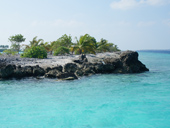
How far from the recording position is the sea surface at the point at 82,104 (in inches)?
320

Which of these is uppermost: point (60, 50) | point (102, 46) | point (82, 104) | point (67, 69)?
point (102, 46)

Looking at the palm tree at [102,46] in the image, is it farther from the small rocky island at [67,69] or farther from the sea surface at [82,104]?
the sea surface at [82,104]

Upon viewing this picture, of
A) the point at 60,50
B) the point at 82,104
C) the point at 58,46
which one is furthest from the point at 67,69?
the point at 58,46

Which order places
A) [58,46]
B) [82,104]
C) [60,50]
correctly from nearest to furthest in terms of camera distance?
[82,104], [60,50], [58,46]

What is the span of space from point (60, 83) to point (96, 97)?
4295 mm

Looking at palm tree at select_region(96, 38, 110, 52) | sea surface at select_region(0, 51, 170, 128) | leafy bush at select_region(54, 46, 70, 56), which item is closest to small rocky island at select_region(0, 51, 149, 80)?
sea surface at select_region(0, 51, 170, 128)

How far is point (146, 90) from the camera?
530 inches

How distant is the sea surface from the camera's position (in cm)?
814

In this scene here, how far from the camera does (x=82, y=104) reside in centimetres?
1024

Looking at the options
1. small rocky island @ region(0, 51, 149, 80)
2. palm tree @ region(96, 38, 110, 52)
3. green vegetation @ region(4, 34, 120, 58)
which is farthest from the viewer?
palm tree @ region(96, 38, 110, 52)

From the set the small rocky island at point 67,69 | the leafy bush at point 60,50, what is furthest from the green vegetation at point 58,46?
the small rocky island at point 67,69

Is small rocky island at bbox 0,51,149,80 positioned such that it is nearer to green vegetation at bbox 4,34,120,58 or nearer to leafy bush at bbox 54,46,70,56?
green vegetation at bbox 4,34,120,58

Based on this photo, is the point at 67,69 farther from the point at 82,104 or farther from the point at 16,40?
the point at 16,40

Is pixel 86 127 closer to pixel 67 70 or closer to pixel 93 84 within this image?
pixel 93 84
